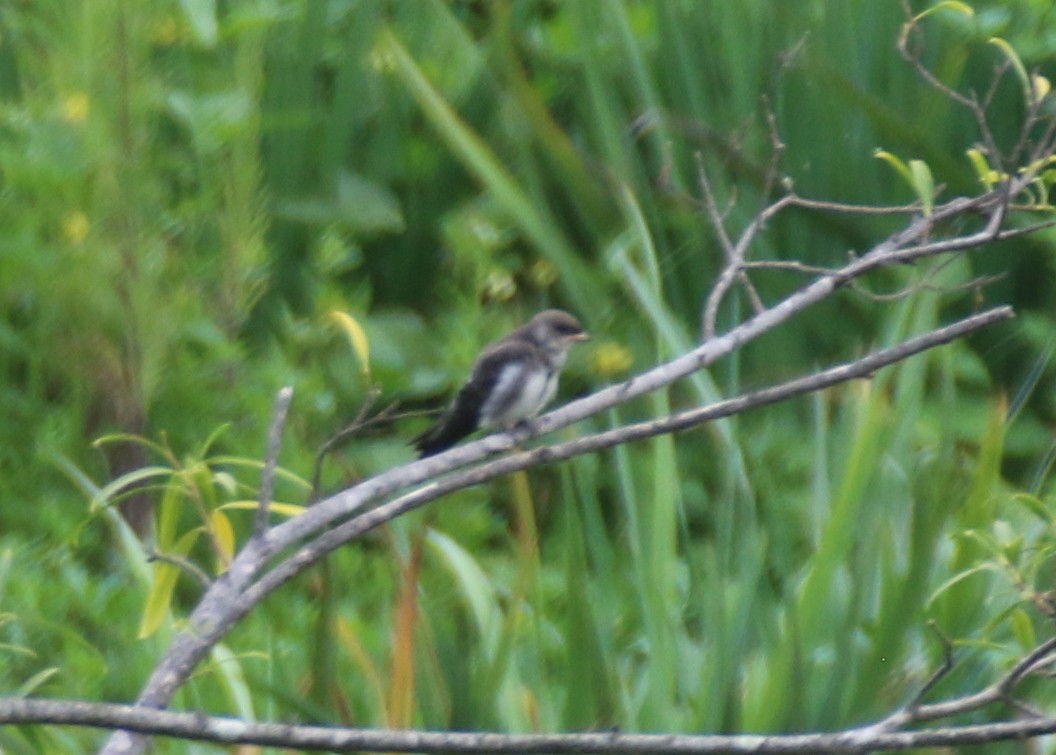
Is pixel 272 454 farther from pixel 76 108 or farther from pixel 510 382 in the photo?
pixel 76 108

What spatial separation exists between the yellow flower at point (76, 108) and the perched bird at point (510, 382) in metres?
0.81

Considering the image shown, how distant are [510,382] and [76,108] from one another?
91cm

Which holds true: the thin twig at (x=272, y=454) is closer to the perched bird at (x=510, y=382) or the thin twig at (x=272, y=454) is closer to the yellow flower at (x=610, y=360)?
the perched bird at (x=510, y=382)

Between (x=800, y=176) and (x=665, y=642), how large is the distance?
1.50 metres

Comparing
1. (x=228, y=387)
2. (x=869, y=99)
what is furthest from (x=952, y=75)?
(x=228, y=387)

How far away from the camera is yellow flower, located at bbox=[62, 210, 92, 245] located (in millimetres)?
3070

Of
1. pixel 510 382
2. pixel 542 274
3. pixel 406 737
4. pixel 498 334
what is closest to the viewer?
pixel 406 737

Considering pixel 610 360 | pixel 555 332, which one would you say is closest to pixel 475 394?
pixel 555 332

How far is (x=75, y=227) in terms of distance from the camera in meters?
3.07

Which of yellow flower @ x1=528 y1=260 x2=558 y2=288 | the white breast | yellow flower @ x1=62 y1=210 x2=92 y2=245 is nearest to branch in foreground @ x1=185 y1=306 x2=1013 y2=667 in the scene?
the white breast

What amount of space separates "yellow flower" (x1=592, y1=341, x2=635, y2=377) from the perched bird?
0.67 feet

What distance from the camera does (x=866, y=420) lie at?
223 cm

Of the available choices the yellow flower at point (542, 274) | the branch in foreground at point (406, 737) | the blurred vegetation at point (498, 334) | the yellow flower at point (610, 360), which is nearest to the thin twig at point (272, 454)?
the blurred vegetation at point (498, 334)

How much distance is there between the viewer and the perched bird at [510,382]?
294 cm
